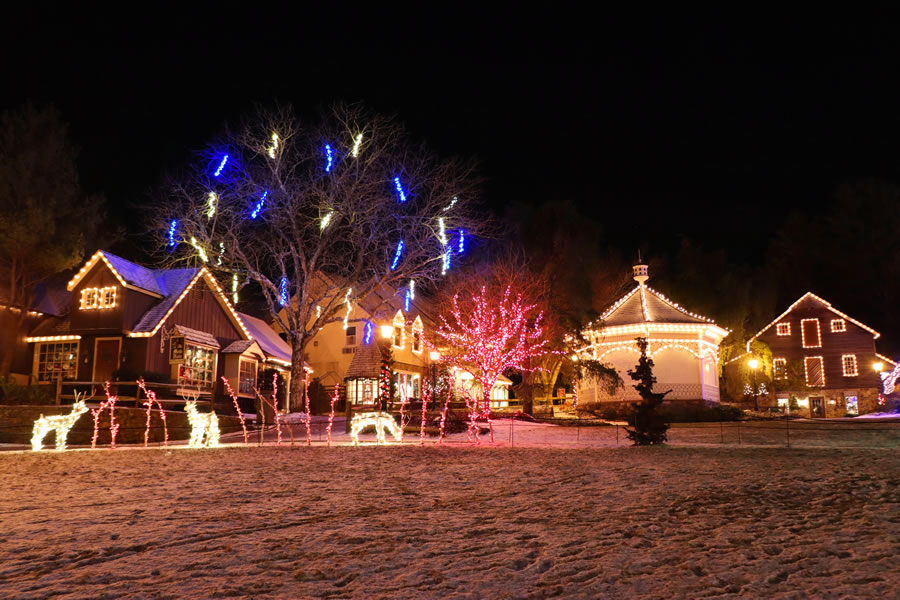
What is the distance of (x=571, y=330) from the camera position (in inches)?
1508

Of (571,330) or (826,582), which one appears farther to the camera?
(571,330)

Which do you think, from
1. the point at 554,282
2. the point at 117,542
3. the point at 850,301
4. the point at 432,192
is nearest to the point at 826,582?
the point at 117,542

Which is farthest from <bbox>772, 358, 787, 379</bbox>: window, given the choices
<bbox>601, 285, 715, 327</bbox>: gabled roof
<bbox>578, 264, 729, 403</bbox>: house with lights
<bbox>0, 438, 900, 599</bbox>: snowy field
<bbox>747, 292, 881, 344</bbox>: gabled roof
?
<bbox>0, 438, 900, 599</bbox>: snowy field

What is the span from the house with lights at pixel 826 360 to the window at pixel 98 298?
40.0 meters

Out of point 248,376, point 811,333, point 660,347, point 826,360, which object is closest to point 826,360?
point 826,360

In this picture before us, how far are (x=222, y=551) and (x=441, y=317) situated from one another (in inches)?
1373

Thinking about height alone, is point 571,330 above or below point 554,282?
below

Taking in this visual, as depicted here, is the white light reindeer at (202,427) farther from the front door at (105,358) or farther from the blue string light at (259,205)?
the front door at (105,358)

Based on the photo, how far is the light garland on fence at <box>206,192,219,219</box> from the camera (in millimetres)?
31766

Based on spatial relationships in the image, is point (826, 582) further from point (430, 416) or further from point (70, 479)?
point (430, 416)

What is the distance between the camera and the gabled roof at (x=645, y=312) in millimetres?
38562

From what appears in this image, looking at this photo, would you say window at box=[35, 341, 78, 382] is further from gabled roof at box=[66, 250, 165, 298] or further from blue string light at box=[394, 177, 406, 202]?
blue string light at box=[394, 177, 406, 202]

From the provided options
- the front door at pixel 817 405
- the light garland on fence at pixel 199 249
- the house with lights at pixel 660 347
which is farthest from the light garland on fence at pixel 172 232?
the front door at pixel 817 405

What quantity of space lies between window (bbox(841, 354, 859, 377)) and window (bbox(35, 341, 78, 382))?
153 feet
